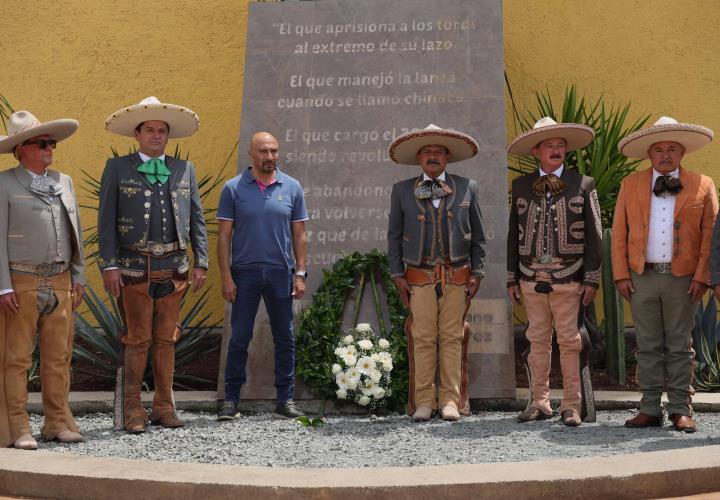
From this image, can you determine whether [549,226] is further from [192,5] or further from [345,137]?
[192,5]

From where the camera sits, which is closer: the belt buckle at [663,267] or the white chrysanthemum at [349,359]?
the belt buckle at [663,267]

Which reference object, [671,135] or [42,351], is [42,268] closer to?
[42,351]

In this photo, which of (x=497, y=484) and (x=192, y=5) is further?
(x=192, y=5)

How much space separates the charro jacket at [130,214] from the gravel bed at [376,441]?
1070 millimetres

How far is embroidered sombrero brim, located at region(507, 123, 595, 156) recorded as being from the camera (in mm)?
5656

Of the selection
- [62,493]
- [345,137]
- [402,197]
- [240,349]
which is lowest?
[62,493]

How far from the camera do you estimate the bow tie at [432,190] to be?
586cm

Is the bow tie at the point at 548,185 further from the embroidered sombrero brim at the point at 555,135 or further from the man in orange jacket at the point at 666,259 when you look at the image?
the man in orange jacket at the point at 666,259

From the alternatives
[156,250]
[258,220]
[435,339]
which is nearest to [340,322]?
[435,339]

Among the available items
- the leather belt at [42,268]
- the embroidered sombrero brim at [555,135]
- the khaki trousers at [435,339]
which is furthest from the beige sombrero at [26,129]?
the embroidered sombrero brim at [555,135]

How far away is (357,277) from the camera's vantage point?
660cm

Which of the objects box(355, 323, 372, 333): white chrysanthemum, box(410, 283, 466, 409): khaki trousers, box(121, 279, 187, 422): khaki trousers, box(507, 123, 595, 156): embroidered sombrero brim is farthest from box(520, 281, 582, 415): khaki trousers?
box(121, 279, 187, 422): khaki trousers

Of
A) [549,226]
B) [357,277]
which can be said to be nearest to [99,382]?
[357,277]

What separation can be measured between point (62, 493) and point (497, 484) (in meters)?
1.90
